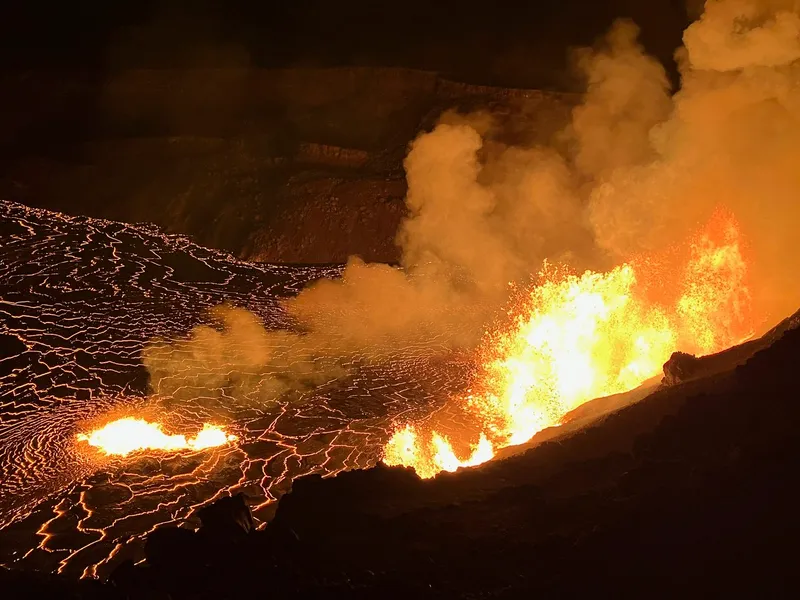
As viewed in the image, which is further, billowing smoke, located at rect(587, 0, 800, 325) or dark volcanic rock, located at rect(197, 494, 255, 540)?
billowing smoke, located at rect(587, 0, 800, 325)

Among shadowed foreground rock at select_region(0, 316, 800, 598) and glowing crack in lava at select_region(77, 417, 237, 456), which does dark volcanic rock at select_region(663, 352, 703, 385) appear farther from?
glowing crack in lava at select_region(77, 417, 237, 456)

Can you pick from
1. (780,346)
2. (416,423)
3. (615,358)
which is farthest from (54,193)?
(780,346)

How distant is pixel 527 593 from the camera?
489 centimetres

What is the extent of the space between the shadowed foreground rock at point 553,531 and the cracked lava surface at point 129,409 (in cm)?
387

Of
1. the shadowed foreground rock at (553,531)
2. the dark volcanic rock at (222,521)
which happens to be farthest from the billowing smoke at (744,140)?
the dark volcanic rock at (222,521)

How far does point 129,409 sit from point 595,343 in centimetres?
878

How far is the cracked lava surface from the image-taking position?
934 cm

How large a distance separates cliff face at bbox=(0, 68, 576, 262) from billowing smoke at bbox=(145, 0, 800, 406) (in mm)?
2171

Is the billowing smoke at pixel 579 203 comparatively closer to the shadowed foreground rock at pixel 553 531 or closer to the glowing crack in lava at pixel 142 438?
the glowing crack in lava at pixel 142 438

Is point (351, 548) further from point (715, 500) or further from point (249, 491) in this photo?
point (249, 491)

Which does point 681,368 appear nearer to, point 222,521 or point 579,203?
point 222,521

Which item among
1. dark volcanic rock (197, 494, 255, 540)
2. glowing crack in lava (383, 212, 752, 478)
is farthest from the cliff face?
dark volcanic rock (197, 494, 255, 540)

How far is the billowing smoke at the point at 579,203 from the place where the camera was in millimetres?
11203

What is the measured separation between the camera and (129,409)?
41.0 feet
